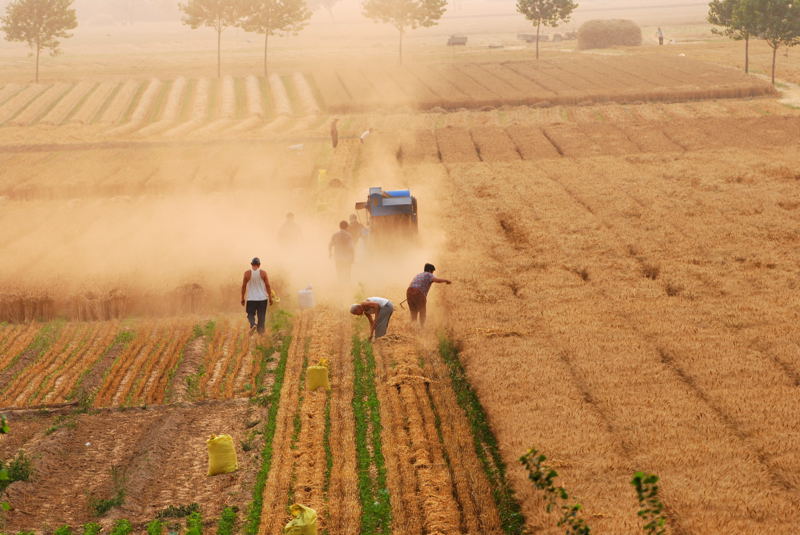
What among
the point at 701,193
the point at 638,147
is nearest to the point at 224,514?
the point at 701,193

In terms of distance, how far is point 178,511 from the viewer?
468 inches

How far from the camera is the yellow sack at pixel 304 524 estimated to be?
35.5 ft

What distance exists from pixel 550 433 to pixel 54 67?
85.5 m

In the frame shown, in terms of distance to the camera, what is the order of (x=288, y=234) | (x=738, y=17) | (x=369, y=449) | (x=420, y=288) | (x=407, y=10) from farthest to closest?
(x=407, y=10) → (x=738, y=17) → (x=288, y=234) → (x=420, y=288) → (x=369, y=449)

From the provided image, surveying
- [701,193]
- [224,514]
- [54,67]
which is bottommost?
[224,514]

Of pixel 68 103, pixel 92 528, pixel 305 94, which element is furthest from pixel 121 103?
pixel 92 528

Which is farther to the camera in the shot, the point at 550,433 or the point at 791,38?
the point at 791,38

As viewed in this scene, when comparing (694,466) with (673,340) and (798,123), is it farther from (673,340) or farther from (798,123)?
(798,123)

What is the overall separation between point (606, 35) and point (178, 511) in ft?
269

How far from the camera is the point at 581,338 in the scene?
56.6 feet

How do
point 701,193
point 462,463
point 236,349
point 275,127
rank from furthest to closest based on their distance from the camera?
1. point 275,127
2. point 701,193
3. point 236,349
4. point 462,463

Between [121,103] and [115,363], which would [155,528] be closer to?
[115,363]

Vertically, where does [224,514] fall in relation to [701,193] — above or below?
below

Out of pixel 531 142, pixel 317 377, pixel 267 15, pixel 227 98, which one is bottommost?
pixel 317 377
